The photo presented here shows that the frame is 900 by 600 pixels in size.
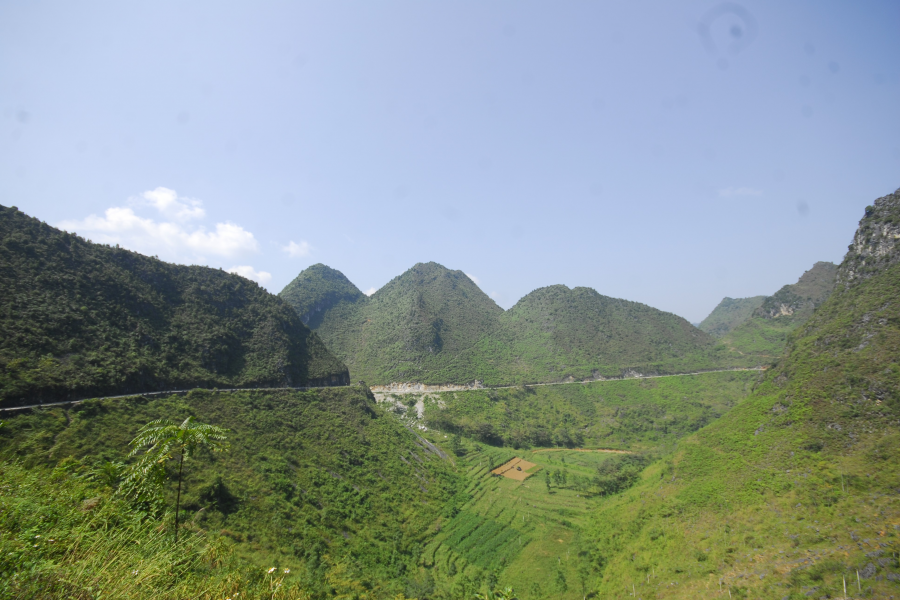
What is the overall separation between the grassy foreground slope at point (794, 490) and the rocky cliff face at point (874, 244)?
0.21m

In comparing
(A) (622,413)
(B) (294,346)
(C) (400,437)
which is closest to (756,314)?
(A) (622,413)

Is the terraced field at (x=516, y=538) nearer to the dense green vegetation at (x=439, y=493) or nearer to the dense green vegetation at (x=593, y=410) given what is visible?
the dense green vegetation at (x=439, y=493)

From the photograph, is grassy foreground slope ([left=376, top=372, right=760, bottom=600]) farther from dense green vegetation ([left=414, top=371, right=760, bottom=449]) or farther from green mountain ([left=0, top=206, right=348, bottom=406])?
green mountain ([left=0, top=206, right=348, bottom=406])

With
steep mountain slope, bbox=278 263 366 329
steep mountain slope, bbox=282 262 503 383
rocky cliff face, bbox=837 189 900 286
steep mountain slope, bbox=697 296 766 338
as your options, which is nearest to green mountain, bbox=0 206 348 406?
steep mountain slope, bbox=282 262 503 383

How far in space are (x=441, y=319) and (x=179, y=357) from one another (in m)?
64.5

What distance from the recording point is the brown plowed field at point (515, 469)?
42.0 meters

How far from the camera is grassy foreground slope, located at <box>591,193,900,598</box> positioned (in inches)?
609

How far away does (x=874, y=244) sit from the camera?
113 ft

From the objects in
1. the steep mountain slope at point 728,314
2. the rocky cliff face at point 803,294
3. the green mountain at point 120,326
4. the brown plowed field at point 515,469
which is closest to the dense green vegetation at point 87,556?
the green mountain at point 120,326

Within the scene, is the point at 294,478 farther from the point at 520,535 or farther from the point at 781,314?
the point at 781,314

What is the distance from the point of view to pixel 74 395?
72.3 ft

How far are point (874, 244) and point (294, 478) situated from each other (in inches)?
2143

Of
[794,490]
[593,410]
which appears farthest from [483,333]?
[794,490]

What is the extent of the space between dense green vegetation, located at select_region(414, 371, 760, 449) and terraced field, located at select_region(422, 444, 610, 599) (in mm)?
12614
